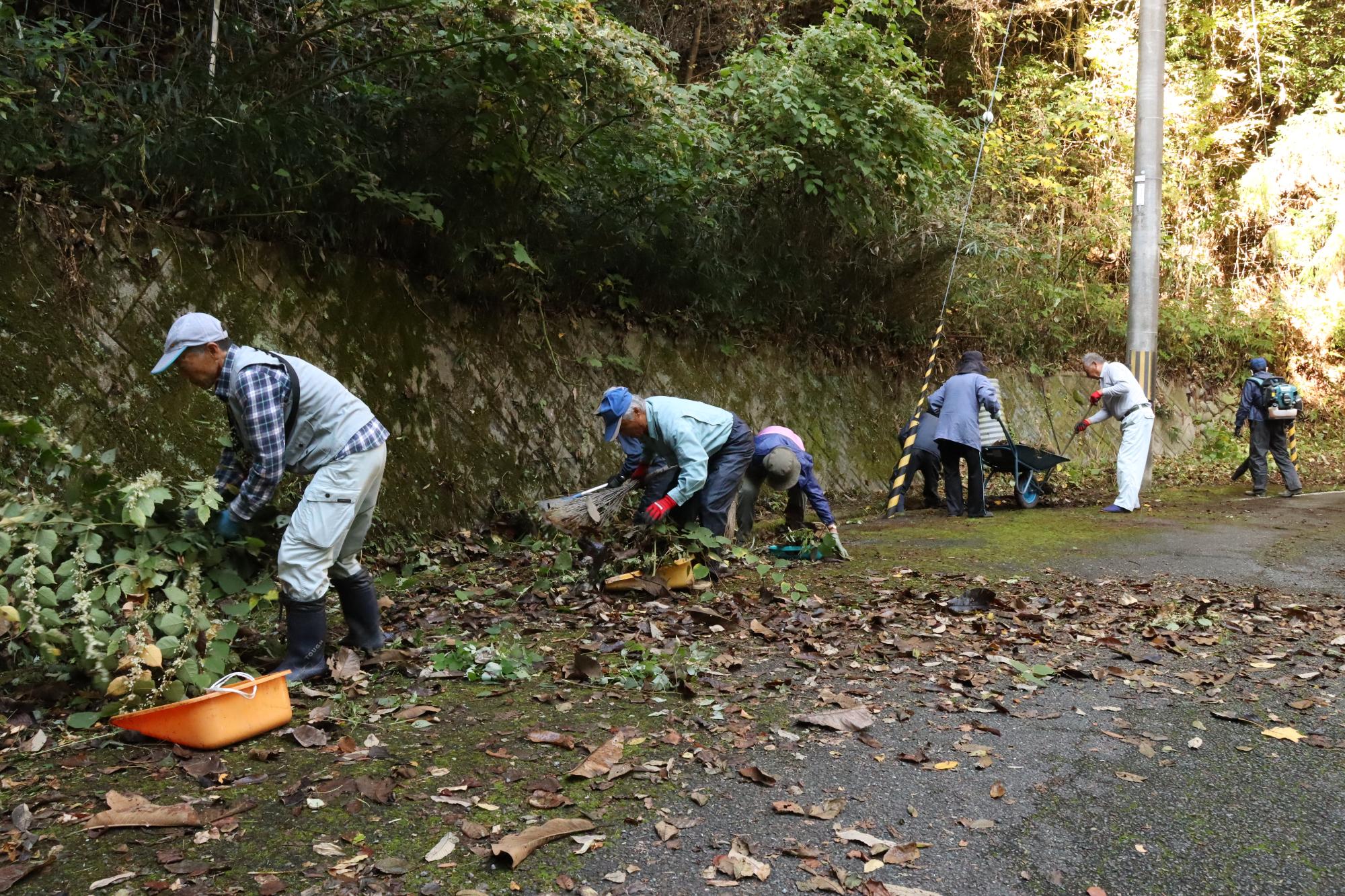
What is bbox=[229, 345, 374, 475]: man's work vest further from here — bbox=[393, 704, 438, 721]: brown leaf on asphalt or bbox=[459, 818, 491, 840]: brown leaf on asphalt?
bbox=[459, 818, 491, 840]: brown leaf on asphalt

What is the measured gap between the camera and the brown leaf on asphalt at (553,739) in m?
3.75

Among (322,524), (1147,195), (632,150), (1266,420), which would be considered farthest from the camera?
(1266,420)

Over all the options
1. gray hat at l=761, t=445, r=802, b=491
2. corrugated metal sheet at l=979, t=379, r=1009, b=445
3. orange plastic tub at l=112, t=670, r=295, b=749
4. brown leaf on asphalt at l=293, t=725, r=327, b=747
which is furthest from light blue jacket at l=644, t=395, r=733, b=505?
corrugated metal sheet at l=979, t=379, r=1009, b=445

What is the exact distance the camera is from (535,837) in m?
2.96

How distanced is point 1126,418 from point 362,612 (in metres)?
9.64

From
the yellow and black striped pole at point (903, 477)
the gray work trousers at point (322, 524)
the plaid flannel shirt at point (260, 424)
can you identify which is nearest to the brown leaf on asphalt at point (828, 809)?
the gray work trousers at point (322, 524)

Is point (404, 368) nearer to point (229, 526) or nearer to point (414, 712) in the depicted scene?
point (229, 526)

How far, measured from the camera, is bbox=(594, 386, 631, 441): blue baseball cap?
6281mm

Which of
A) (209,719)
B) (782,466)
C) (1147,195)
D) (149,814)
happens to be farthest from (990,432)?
(149,814)

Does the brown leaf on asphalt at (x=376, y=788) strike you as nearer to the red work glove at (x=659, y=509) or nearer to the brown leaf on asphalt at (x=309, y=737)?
the brown leaf on asphalt at (x=309, y=737)

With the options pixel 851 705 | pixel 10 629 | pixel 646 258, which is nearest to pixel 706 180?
pixel 646 258

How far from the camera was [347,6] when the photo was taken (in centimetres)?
679

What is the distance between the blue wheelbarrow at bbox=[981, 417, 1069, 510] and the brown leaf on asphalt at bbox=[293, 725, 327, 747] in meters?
8.72

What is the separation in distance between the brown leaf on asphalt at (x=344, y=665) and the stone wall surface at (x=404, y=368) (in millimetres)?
2806
